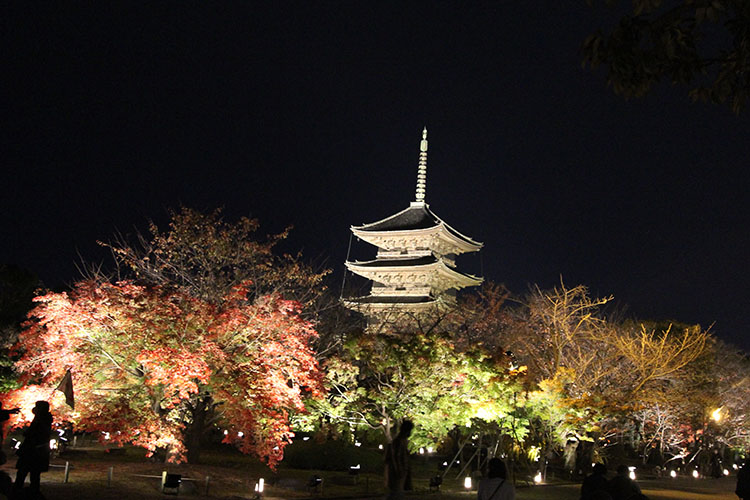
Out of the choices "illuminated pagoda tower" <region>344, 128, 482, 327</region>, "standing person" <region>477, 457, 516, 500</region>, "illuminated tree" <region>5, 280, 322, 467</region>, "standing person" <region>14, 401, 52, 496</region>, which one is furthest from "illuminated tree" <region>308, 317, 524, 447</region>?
"illuminated pagoda tower" <region>344, 128, 482, 327</region>

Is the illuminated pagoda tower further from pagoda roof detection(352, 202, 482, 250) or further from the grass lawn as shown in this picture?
the grass lawn

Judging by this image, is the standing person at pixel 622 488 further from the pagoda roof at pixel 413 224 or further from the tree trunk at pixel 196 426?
the pagoda roof at pixel 413 224

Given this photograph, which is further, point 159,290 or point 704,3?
point 159,290

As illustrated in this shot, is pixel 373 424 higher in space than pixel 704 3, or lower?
lower

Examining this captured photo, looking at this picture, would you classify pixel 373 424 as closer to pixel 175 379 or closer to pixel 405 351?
pixel 405 351

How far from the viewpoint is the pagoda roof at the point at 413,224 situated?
40562 mm

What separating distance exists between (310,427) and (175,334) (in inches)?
218

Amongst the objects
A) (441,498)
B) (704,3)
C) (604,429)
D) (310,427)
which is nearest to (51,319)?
(310,427)

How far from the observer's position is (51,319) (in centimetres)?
1413

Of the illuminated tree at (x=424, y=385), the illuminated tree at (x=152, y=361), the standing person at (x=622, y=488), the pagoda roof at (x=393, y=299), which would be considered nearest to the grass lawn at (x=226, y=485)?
the illuminated tree at (x=152, y=361)

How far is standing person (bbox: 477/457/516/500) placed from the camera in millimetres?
6211

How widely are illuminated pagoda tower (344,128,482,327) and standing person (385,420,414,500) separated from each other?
29021mm

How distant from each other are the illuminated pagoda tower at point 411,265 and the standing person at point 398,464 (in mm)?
29021

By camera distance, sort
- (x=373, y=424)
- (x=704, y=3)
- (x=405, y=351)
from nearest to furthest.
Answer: (x=704, y=3)
(x=405, y=351)
(x=373, y=424)
